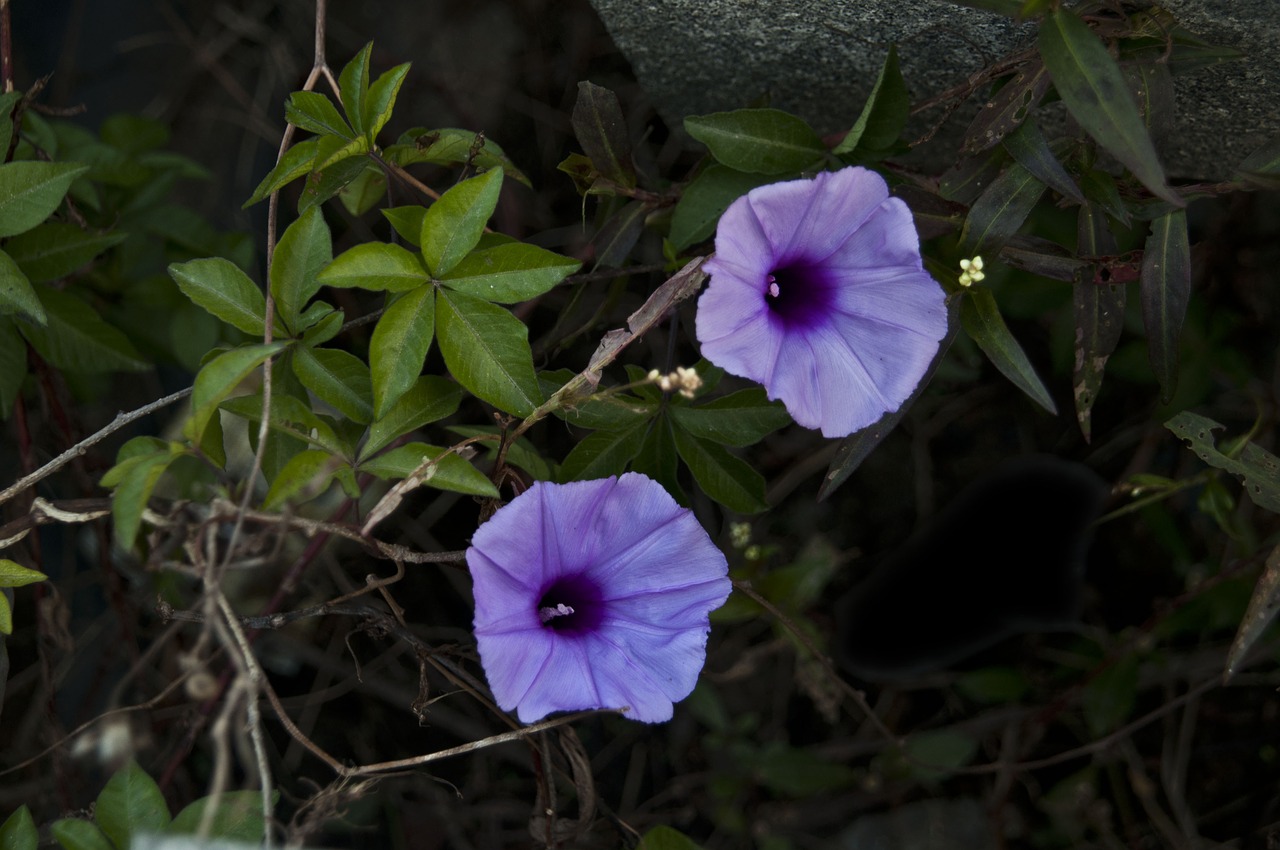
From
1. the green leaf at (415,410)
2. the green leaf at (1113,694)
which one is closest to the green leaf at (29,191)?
the green leaf at (415,410)

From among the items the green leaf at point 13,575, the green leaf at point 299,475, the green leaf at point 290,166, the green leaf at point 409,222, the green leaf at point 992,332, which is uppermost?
the green leaf at point 290,166

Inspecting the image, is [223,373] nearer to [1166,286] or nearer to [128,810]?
[128,810]

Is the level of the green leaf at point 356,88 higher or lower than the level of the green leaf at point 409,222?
higher

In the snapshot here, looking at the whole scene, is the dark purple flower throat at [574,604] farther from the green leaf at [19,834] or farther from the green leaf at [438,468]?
the green leaf at [19,834]

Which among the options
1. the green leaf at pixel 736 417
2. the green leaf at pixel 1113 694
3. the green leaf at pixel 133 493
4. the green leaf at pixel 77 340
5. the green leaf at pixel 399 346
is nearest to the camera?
the green leaf at pixel 133 493

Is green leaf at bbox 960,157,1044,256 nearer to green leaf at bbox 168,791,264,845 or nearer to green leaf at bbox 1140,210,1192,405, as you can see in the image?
green leaf at bbox 1140,210,1192,405

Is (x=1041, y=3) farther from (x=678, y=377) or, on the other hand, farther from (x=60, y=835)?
(x=60, y=835)
